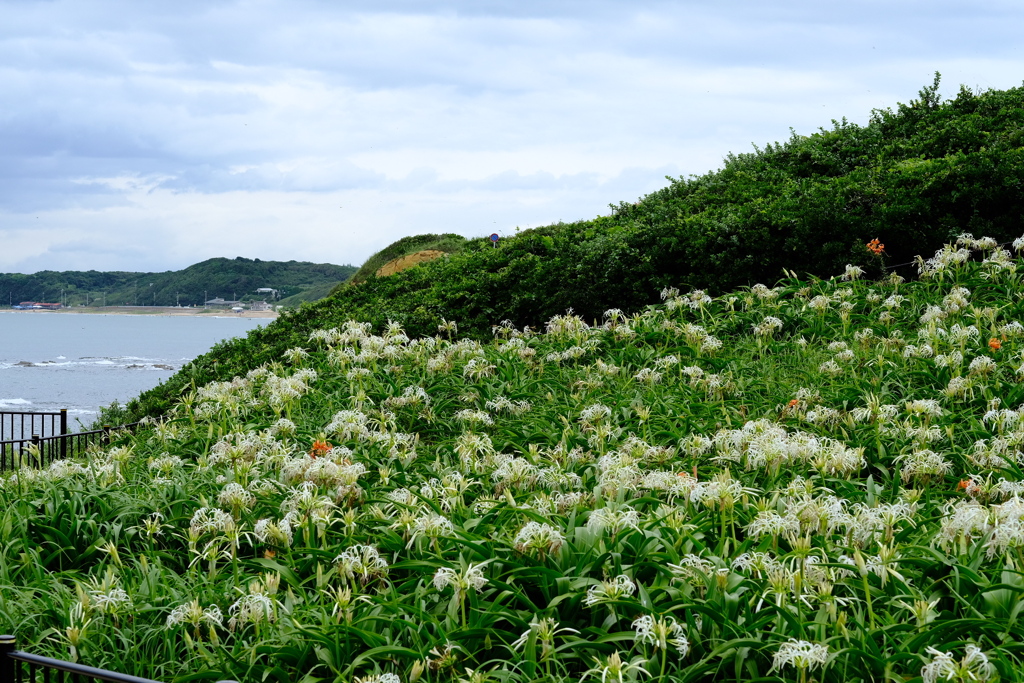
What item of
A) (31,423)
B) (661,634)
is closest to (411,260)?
(31,423)

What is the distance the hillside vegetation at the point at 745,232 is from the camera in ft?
33.3

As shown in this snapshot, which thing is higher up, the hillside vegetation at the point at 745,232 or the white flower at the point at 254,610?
the hillside vegetation at the point at 745,232

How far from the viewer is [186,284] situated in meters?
96.5

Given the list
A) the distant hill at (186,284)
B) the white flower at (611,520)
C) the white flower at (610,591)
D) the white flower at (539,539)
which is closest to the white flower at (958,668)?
the white flower at (610,591)

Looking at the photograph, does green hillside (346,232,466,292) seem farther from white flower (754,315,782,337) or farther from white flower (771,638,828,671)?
white flower (771,638,828,671)

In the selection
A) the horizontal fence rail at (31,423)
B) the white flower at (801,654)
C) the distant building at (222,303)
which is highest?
the distant building at (222,303)

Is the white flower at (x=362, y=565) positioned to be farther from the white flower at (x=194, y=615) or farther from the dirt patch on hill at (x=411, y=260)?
the dirt patch on hill at (x=411, y=260)

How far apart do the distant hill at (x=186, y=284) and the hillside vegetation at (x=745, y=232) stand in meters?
68.3

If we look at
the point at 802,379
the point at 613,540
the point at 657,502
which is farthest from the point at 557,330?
the point at 613,540

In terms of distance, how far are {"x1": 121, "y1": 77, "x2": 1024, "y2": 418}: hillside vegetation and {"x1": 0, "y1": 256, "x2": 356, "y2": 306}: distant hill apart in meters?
68.3

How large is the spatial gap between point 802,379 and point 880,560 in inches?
155

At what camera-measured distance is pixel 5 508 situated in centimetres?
496

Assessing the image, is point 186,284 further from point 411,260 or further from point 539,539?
point 539,539

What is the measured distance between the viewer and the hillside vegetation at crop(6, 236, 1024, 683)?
3086 mm
